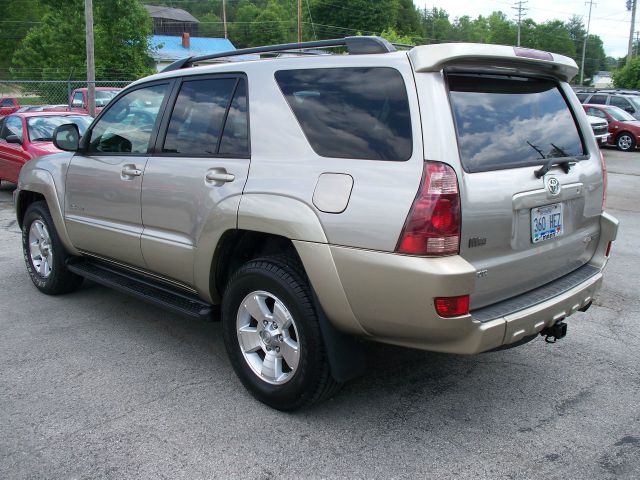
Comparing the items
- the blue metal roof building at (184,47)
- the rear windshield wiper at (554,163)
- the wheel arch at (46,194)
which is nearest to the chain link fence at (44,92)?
the wheel arch at (46,194)

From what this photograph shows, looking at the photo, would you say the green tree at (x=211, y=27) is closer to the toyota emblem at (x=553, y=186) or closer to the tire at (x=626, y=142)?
the tire at (x=626, y=142)

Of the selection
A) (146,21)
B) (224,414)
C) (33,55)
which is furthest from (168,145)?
(33,55)

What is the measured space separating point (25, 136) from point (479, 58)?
376 inches

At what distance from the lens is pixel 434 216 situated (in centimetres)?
274

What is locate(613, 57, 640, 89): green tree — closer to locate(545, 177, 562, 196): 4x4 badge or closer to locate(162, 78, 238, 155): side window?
locate(545, 177, 562, 196): 4x4 badge

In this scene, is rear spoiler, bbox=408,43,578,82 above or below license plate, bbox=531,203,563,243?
above

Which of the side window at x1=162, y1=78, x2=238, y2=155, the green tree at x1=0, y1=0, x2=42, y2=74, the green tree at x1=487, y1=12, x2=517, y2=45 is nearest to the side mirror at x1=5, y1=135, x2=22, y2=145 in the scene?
the side window at x1=162, y1=78, x2=238, y2=155

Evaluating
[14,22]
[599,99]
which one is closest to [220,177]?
[599,99]

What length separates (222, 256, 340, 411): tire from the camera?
3158mm

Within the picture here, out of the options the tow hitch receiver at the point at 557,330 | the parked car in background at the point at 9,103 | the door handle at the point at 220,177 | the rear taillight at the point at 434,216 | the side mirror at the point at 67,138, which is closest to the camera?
the rear taillight at the point at 434,216

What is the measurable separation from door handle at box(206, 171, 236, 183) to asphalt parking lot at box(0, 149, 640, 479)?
126 centimetres

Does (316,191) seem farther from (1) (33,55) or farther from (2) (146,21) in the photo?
(1) (33,55)

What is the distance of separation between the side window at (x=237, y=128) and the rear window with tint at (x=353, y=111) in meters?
0.34

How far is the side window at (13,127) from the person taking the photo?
10.6m
